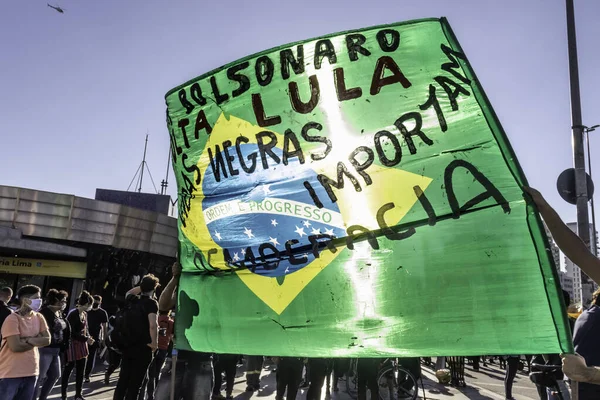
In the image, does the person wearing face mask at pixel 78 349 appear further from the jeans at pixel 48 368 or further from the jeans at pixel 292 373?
the jeans at pixel 292 373

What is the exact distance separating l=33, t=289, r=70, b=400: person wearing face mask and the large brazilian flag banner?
14.0 ft

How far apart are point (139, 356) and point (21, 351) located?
1248 mm

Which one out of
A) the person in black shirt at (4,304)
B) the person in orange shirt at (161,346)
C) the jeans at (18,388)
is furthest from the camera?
the person in black shirt at (4,304)

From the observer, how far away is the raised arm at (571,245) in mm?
2547

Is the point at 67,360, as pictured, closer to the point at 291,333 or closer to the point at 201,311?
the point at 201,311

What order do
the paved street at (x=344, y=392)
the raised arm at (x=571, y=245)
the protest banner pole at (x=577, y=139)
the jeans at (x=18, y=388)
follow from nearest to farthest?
the raised arm at (x=571, y=245)
the jeans at (x=18, y=388)
the protest banner pole at (x=577, y=139)
the paved street at (x=344, y=392)

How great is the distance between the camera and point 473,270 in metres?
2.60

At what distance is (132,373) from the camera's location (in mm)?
5824

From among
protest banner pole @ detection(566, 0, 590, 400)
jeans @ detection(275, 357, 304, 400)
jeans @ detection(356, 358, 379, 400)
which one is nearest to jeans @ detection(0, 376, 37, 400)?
jeans @ detection(275, 357, 304, 400)

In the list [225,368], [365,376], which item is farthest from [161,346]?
[365,376]

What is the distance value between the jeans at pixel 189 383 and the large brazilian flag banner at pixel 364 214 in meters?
1.63

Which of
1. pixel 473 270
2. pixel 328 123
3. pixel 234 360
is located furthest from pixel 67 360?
pixel 473 270

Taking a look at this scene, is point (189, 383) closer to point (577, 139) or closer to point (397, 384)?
point (397, 384)

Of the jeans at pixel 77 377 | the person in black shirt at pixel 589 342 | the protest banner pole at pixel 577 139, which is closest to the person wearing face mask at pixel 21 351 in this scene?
the jeans at pixel 77 377
